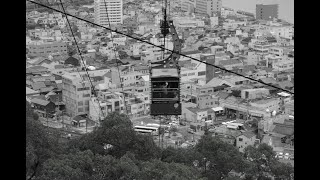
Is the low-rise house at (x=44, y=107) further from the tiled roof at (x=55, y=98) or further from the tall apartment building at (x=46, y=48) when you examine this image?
the tall apartment building at (x=46, y=48)

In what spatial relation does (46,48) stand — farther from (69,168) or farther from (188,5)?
(69,168)

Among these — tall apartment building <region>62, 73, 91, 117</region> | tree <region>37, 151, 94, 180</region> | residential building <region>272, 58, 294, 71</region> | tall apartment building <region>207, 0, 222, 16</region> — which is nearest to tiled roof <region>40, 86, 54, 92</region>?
tall apartment building <region>62, 73, 91, 117</region>

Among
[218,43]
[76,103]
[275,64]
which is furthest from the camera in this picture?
[218,43]

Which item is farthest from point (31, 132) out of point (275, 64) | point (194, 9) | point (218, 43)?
point (194, 9)

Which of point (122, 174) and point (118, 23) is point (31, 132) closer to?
point (122, 174)

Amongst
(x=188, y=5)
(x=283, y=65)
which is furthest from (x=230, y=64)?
(x=188, y=5)
